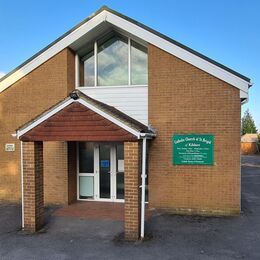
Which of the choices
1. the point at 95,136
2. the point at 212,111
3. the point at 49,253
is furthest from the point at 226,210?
the point at 49,253

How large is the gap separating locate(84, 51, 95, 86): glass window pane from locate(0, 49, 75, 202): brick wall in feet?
1.84

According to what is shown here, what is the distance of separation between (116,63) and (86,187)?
4.29 m

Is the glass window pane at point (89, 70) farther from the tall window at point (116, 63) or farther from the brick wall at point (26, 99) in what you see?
the brick wall at point (26, 99)

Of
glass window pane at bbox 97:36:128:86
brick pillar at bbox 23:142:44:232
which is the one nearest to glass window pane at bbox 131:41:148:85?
glass window pane at bbox 97:36:128:86

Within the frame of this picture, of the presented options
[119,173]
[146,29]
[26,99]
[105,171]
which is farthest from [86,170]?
[146,29]

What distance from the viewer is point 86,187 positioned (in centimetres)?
1086

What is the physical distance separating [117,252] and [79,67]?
6699mm

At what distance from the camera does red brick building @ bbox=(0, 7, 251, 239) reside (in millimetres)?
7434

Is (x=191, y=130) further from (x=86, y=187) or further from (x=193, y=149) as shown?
(x=86, y=187)

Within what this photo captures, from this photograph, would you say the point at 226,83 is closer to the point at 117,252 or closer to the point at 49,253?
the point at 117,252

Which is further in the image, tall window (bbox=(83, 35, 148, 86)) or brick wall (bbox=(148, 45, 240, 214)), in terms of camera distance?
tall window (bbox=(83, 35, 148, 86))

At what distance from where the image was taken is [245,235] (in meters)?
7.42

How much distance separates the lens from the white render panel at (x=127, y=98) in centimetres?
988

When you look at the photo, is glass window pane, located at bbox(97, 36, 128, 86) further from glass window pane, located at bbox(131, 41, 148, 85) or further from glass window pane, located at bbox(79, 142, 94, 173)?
glass window pane, located at bbox(79, 142, 94, 173)
